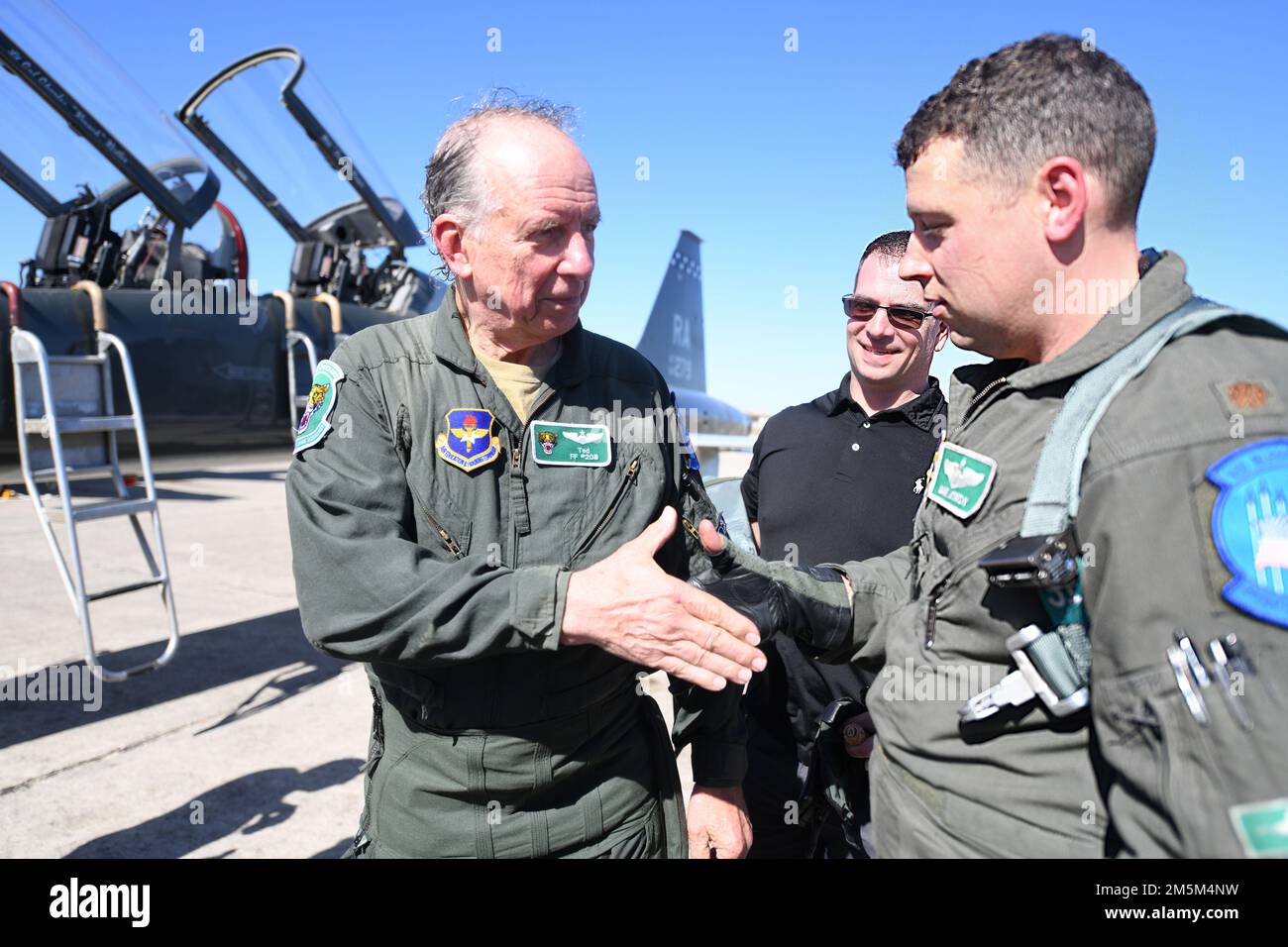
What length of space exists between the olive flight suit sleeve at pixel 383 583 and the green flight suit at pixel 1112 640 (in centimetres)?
64

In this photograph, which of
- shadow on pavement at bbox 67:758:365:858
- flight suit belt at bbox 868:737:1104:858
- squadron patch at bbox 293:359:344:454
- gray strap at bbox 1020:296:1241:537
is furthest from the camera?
shadow on pavement at bbox 67:758:365:858

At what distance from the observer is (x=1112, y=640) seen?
0.93 m

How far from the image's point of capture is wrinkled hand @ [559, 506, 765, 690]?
55.4 inches

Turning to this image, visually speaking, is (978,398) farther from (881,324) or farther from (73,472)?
(73,472)

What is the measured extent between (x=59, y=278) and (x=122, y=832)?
16.2 feet

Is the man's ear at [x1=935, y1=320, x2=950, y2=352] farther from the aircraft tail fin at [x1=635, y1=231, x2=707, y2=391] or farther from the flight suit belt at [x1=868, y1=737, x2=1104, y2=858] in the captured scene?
the aircraft tail fin at [x1=635, y1=231, x2=707, y2=391]

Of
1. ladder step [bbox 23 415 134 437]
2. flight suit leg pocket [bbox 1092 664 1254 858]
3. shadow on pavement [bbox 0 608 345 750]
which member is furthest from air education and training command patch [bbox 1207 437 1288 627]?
ladder step [bbox 23 415 134 437]

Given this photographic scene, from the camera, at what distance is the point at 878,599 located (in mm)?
1742

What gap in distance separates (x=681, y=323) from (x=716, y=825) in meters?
15.4

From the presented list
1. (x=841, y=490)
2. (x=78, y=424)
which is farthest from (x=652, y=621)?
(x=78, y=424)

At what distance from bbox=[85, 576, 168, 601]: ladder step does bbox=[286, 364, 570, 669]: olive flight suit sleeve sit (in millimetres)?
3298

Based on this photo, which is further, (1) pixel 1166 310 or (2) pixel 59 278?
(2) pixel 59 278
